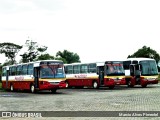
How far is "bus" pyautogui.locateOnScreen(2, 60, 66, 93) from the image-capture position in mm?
28655

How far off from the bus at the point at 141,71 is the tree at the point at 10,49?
50.6 metres

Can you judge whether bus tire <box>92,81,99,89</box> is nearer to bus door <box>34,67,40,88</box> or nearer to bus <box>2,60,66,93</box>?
bus <box>2,60,66,93</box>

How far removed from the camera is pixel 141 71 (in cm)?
3666

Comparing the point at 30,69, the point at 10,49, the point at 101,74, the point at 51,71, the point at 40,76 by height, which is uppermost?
the point at 10,49

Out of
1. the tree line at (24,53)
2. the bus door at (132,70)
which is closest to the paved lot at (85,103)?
the bus door at (132,70)

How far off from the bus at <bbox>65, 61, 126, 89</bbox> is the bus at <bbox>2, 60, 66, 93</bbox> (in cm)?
583

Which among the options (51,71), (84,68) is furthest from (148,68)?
(51,71)

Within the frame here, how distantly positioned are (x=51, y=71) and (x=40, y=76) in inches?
38.5

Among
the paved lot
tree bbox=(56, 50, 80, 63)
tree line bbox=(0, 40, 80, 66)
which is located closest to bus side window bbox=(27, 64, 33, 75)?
the paved lot

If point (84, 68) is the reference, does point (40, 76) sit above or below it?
below

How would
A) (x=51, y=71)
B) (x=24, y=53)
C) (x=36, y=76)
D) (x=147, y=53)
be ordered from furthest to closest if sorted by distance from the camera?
(x=147, y=53) < (x=24, y=53) < (x=36, y=76) < (x=51, y=71)

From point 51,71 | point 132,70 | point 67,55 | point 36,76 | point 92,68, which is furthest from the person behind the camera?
point 67,55

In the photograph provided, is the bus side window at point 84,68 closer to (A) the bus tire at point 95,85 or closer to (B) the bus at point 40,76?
(A) the bus tire at point 95,85

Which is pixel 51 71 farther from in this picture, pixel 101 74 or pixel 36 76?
pixel 101 74
